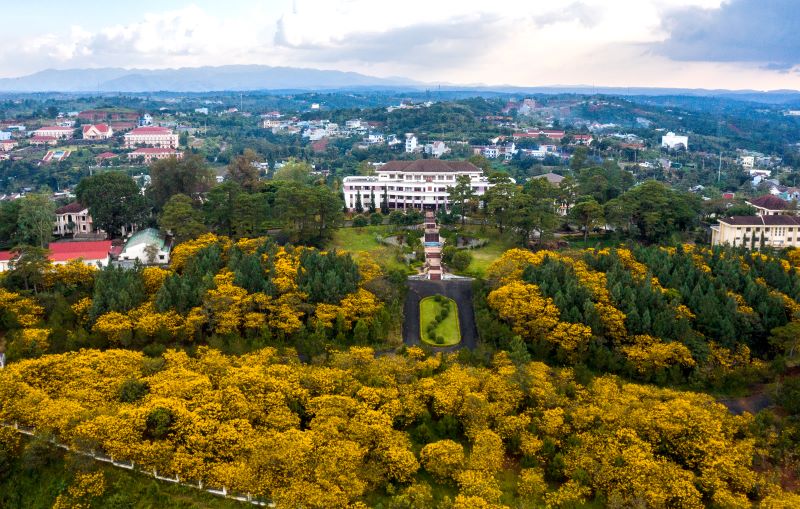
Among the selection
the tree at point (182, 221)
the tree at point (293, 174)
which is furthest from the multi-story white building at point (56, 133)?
the tree at point (182, 221)

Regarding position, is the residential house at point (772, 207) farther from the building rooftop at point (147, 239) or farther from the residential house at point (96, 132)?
the residential house at point (96, 132)

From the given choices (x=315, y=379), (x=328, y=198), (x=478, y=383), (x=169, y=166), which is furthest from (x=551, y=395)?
(x=169, y=166)

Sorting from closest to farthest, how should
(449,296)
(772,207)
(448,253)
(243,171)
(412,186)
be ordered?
(449,296)
(448,253)
(772,207)
(243,171)
(412,186)

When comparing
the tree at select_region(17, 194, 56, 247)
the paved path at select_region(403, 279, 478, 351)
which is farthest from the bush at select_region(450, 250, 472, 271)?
the tree at select_region(17, 194, 56, 247)

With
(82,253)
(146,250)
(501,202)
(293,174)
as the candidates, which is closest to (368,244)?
(501,202)

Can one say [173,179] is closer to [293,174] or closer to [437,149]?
[293,174]

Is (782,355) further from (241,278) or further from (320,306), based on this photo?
(241,278)
